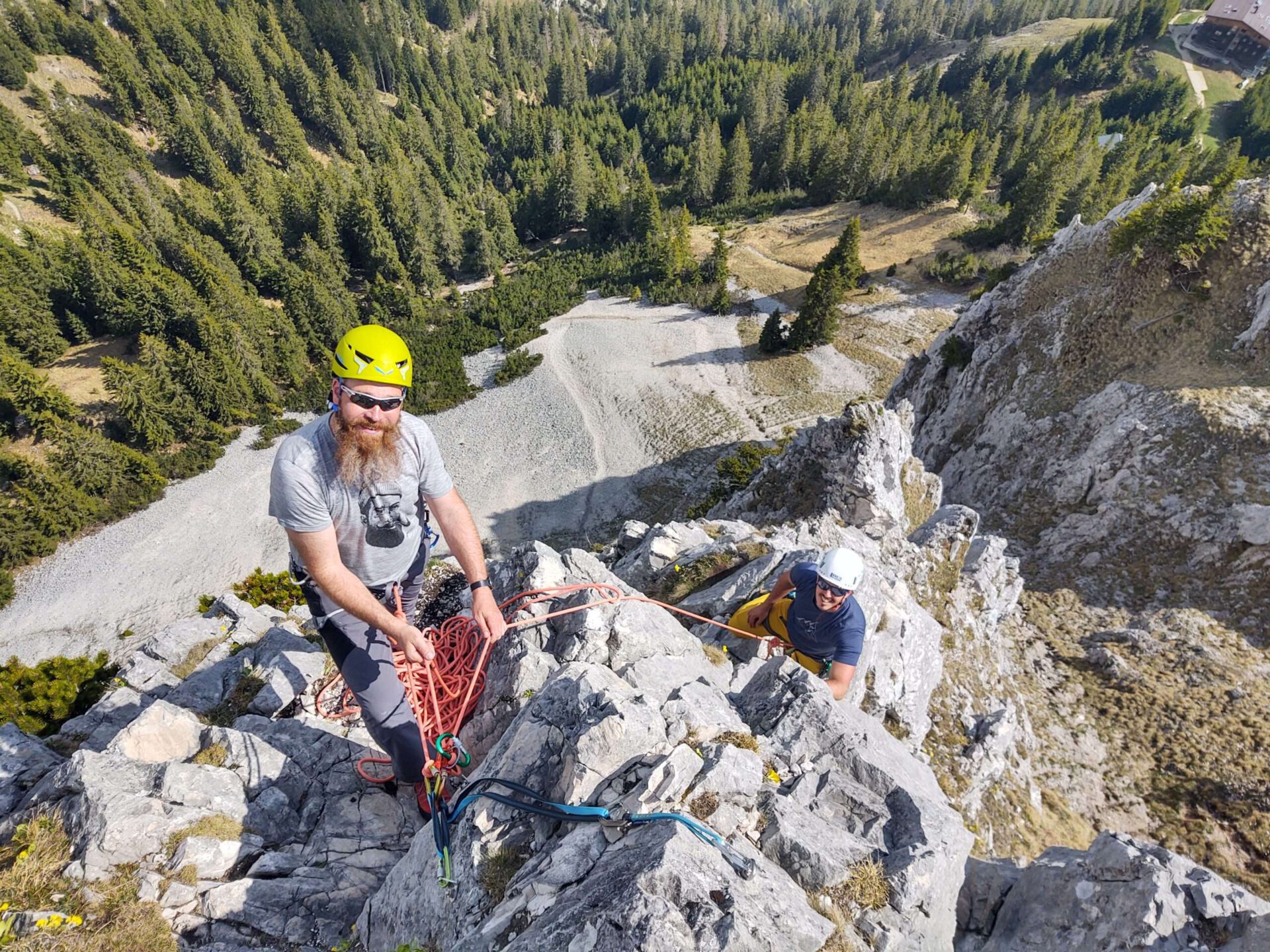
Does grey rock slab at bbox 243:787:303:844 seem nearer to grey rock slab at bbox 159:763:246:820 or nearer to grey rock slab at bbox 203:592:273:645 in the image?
grey rock slab at bbox 159:763:246:820

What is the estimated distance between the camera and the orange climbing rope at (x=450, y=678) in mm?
5766

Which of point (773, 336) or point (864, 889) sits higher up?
point (864, 889)

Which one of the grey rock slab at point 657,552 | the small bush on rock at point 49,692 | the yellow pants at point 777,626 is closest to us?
the yellow pants at point 777,626

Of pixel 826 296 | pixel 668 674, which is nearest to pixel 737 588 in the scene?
pixel 668 674

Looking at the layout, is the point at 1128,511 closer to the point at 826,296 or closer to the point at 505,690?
the point at 505,690

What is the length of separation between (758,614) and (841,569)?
7.37ft

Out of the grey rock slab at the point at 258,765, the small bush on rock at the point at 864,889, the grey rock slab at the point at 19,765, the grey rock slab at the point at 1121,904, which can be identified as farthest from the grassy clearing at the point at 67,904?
the grey rock slab at the point at 1121,904

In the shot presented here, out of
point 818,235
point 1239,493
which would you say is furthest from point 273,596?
point 818,235

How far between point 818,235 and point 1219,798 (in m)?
70.0

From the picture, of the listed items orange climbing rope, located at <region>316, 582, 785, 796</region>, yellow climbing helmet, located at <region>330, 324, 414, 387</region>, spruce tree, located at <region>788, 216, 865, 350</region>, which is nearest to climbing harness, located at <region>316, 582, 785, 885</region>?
A: orange climbing rope, located at <region>316, 582, 785, 796</region>

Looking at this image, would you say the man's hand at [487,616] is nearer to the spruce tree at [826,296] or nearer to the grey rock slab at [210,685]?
the grey rock slab at [210,685]

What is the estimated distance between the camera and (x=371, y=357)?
15.7ft

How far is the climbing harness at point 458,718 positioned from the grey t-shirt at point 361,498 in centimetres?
59

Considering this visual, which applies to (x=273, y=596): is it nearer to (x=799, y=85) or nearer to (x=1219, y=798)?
(x=1219, y=798)
